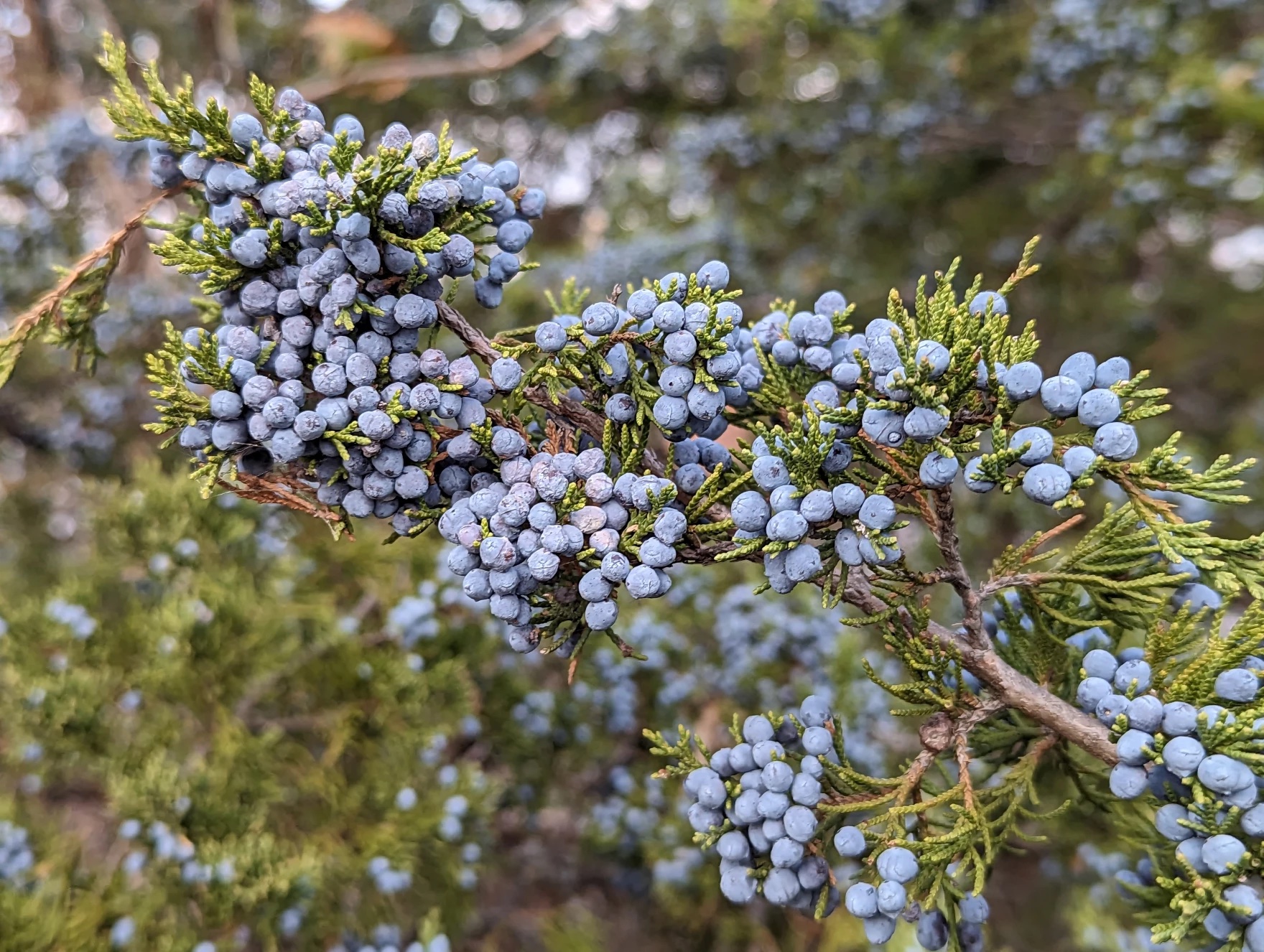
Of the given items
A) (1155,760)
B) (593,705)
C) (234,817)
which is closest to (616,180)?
(593,705)

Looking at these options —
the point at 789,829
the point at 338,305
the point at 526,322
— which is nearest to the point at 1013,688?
the point at 789,829

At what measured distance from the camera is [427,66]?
12.9 feet

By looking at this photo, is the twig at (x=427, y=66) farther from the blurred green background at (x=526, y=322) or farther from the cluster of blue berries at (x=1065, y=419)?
the cluster of blue berries at (x=1065, y=419)

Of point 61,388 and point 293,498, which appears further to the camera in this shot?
point 61,388

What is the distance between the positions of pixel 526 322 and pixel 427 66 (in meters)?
1.32

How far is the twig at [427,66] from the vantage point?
3639 mm

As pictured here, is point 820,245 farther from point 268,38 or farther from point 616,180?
point 268,38

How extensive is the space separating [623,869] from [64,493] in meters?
3.97

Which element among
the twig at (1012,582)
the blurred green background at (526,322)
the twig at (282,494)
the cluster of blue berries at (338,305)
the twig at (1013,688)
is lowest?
the blurred green background at (526,322)

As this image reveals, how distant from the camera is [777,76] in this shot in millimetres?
4023

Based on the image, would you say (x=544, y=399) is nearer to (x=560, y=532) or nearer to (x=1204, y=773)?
(x=560, y=532)

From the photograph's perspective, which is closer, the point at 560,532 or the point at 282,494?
the point at 560,532

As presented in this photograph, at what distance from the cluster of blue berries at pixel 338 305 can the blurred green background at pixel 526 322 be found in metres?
0.94

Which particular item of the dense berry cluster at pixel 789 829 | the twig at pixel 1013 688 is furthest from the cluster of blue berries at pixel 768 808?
the twig at pixel 1013 688
